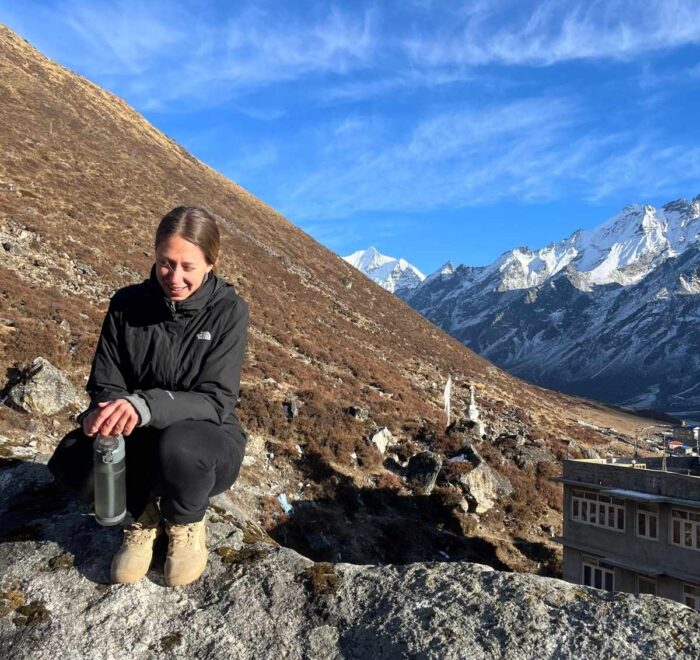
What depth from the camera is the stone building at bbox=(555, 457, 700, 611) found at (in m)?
25.2

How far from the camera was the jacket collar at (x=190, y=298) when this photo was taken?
405 centimetres

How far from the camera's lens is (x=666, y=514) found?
26.0 m

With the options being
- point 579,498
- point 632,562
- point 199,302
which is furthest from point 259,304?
point 199,302

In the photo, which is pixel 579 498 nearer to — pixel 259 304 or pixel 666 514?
pixel 666 514

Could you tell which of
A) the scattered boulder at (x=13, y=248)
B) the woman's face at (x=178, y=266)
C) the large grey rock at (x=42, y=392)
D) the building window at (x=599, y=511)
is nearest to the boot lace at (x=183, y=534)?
the woman's face at (x=178, y=266)

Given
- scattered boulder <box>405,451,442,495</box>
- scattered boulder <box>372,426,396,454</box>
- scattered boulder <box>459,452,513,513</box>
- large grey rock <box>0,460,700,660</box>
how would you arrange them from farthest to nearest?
scattered boulder <box>372,426,396,454</box> → scattered boulder <box>459,452,513,513</box> → scattered boulder <box>405,451,442,495</box> → large grey rock <box>0,460,700,660</box>

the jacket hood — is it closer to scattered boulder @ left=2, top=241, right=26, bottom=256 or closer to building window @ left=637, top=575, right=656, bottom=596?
building window @ left=637, top=575, right=656, bottom=596

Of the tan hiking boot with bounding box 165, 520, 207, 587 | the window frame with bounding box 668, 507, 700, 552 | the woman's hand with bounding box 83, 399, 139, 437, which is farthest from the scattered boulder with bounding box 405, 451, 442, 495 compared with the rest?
the woman's hand with bounding box 83, 399, 139, 437

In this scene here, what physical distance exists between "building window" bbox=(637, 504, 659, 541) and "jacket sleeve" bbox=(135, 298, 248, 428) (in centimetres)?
2789

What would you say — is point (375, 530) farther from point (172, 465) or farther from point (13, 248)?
point (13, 248)

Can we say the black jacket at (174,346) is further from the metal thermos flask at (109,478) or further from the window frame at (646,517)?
the window frame at (646,517)

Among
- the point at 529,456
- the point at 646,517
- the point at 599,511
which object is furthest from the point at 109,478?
the point at 529,456

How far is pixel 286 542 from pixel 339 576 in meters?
15.1

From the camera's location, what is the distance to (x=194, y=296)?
160 inches
